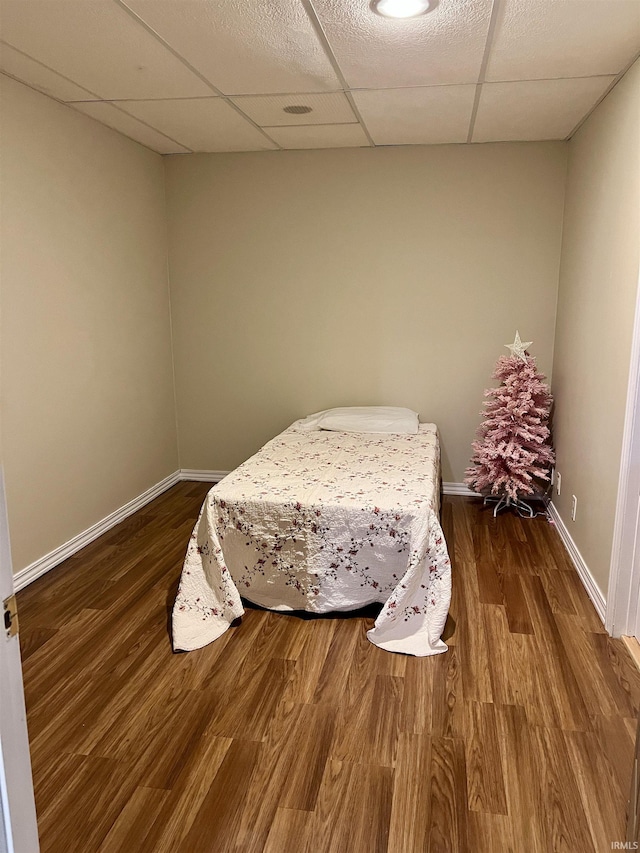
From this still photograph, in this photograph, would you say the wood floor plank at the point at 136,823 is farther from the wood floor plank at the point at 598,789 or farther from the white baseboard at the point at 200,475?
the white baseboard at the point at 200,475

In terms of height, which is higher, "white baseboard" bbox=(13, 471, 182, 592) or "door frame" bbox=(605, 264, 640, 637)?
"door frame" bbox=(605, 264, 640, 637)

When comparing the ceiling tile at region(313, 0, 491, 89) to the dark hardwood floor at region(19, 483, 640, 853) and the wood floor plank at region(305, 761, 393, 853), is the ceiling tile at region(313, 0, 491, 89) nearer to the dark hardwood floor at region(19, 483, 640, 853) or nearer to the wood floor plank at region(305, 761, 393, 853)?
the dark hardwood floor at region(19, 483, 640, 853)

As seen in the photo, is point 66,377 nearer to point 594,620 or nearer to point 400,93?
point 400,93

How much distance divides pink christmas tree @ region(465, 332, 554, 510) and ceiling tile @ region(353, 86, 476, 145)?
4.49 ft

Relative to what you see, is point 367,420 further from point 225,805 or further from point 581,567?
point 225,805

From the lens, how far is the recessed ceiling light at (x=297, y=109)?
10.5 ft

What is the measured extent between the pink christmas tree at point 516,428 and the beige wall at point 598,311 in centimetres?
13

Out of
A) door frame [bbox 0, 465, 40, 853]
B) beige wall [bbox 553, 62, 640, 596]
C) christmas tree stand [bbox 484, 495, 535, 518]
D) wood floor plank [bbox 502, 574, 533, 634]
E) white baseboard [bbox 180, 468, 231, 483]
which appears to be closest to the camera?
door frame [bbox 0, 465, 40, 853]

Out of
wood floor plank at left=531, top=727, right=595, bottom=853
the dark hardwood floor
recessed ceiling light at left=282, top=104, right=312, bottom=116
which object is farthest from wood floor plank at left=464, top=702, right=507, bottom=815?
recessed ceiling light at left=282, top=104, right=312, bottom=116

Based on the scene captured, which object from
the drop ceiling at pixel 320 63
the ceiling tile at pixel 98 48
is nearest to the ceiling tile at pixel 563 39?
the drop ceiling at pixel 320 63

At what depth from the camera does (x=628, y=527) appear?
2.47 meters

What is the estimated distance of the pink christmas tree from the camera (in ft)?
12.5

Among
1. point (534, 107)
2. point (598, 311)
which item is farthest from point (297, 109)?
point (598, 311)

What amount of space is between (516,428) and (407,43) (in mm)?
2267
